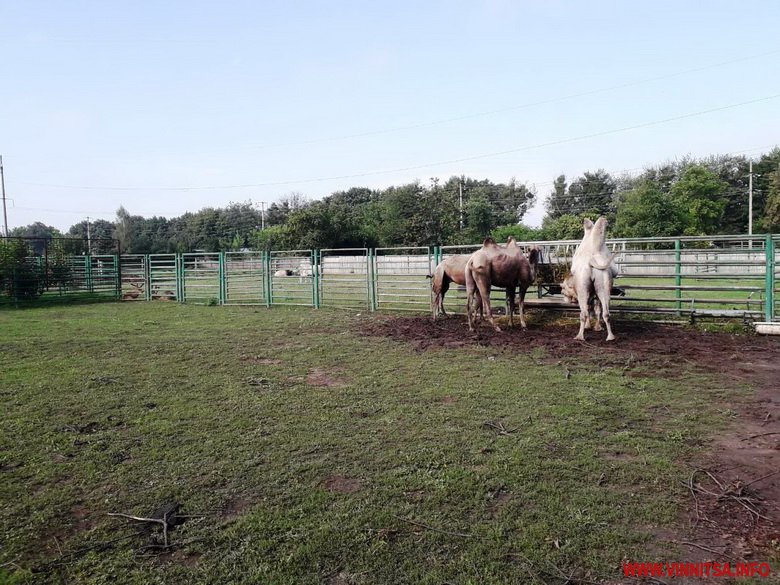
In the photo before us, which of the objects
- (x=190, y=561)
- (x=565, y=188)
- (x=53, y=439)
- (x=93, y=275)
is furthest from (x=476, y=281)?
(x=565, y=188)

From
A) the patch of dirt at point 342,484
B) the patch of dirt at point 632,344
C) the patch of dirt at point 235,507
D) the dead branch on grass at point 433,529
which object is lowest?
the patch of dirt at point 235,507

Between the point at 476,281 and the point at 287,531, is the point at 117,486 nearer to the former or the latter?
the point at 287,531

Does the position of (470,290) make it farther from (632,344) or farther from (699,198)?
(699,198)

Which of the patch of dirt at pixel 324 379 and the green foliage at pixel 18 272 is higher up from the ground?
the green foliage at pixel 18 272

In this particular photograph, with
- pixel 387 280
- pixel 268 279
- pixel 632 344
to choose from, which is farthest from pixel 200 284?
pixel 632 344

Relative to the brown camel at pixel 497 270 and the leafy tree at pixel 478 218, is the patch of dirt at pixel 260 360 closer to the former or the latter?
the brown camel at pixel 497 270

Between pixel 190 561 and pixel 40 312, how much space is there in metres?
14.3

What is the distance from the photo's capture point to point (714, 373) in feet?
18.8

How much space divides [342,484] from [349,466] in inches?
10.0

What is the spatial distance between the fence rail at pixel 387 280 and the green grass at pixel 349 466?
3.83 metres

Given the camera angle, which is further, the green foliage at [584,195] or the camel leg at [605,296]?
the green foliage at [584,195]

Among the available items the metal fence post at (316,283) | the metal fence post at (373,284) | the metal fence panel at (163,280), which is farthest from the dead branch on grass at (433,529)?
the metal fence panel at (163,280)

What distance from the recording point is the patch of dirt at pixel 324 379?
557cm

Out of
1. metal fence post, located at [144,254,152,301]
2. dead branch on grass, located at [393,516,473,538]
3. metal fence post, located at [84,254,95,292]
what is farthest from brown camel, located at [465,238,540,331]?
metal fence post, located at [84,254,95,292]
